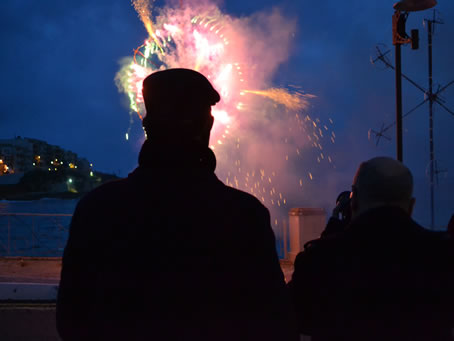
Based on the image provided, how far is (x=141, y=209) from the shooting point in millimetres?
1509

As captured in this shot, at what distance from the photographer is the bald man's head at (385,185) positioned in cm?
202


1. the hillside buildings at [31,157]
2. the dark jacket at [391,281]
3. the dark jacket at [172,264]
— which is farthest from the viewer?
the hillside buildings at [31,157]

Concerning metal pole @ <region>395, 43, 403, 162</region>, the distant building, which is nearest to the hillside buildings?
the distant building

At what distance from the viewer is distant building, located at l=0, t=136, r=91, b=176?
128 metres

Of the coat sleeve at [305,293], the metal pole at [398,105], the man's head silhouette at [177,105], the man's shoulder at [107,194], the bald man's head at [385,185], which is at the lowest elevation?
the coat sleeve at [305,293]

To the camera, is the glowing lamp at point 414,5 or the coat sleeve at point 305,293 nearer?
the coat sleeve at point 305,293

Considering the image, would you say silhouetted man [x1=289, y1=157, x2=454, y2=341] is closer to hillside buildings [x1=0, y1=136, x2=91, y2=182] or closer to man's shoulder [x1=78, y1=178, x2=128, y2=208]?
man's shoulder [x1=78, y1=178, x2=128, y2=208]

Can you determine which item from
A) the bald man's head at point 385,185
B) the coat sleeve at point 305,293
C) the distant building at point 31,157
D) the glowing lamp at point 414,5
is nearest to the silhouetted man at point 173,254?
the coat sleeve at point 305,293

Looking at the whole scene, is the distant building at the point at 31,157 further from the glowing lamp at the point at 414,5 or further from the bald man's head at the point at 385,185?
the bald man's head at the point at 385,185

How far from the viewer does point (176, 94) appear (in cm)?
158

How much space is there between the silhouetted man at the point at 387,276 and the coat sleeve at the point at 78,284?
116 cm

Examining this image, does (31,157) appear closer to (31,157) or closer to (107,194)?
(31,157)

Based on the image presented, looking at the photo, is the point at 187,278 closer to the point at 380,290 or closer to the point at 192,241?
the point at 192,241

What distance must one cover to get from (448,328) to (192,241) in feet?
4.87
